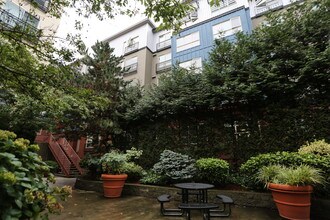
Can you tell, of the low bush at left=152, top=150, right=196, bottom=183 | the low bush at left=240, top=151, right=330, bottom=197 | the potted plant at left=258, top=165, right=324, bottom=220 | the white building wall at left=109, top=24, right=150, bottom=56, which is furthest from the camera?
the white building wall at left=109, top=24, right=150, bottom=56

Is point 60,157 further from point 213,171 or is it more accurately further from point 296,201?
point 296,201

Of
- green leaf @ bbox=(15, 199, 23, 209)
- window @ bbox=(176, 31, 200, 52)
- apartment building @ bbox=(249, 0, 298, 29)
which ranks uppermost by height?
apartment building @ bbox=(249, 0, 298, 29)

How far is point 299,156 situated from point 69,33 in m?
5.68

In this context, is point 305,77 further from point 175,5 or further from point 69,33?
point 69,33

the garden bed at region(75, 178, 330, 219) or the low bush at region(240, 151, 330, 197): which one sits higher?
the low bush at region(240, 151, 330, 197)

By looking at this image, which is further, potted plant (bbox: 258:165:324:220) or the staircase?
the staircase

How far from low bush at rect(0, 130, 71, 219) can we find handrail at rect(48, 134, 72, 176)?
11.4 meters

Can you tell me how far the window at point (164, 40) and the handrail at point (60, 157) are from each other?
1218cm

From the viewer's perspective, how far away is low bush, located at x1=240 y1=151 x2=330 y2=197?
381 centimetres

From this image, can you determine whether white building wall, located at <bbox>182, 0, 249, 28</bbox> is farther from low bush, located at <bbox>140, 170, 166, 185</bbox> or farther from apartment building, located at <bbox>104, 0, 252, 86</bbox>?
low bush, located at <bbox>140, 170, 166, 185</bbox>

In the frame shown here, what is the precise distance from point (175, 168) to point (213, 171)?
1.24 m

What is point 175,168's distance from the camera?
593cm

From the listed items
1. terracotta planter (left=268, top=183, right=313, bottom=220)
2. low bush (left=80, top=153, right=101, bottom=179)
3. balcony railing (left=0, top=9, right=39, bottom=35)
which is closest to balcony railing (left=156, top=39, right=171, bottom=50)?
low bush (left=80, top=153, right=101, bottom=179)

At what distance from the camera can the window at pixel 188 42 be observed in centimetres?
1446
